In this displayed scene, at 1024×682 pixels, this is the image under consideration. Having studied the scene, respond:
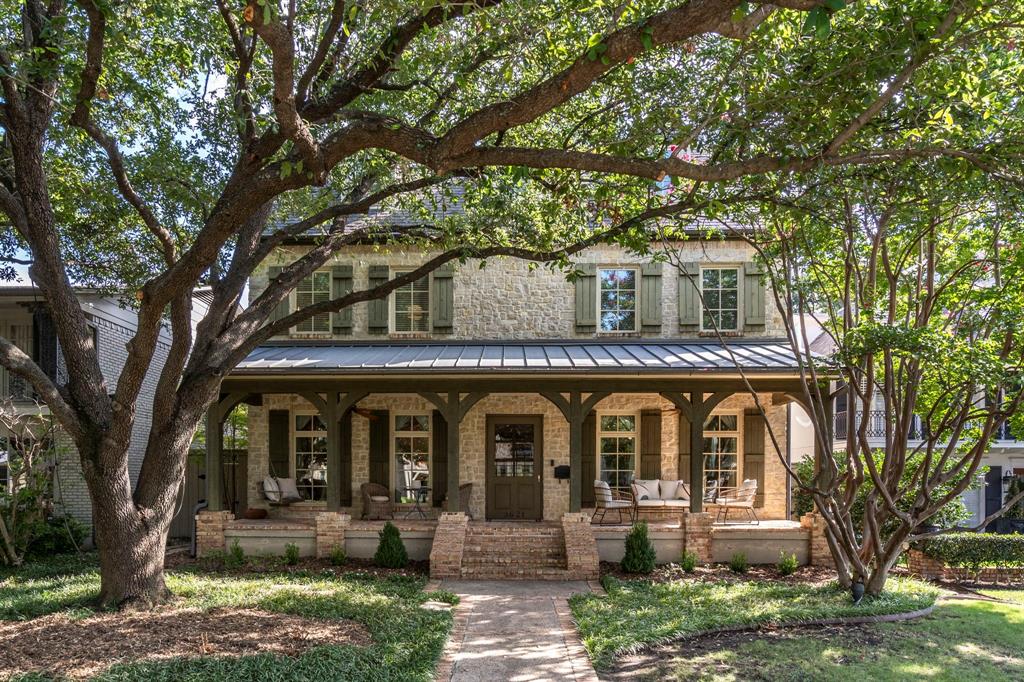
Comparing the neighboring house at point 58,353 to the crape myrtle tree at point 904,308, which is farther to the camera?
the neighboring house at point 58,353

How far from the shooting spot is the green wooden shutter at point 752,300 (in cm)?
1398

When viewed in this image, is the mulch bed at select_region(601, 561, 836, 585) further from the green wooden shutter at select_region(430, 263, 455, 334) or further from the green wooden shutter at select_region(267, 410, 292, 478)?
the green wooden shutter at select_region(267, 410, 292, 478)

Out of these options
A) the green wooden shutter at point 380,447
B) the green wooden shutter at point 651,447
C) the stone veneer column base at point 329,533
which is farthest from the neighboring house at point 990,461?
the stone veneer column base at point 329,533

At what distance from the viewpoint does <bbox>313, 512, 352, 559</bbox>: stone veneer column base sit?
11805 millimetres

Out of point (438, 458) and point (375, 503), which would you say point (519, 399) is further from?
point (375, 503)

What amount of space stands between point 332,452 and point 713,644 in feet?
23.9

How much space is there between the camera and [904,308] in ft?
34.6

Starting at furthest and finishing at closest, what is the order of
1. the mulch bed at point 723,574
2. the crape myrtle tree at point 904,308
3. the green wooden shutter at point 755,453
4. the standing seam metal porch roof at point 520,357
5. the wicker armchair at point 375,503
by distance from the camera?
the green wooden shutter at point 755,453 → the wicker armchair at point 375,503 → the standing seam metal porch roof at point 520,357 → the mulch bed at point 723,574 → the crape myrtle tree at point 904,308

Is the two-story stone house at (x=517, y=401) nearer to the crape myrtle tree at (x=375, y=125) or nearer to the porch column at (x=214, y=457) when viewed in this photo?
the porch column at (x=214, y=457)

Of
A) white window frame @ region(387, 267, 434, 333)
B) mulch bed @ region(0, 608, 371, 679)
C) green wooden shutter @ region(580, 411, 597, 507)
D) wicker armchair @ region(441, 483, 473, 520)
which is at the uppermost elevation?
white window frame @ region(387, 267, 434, 333)

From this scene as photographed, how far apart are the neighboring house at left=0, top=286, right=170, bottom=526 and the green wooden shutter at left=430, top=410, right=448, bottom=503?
6070 millimetres

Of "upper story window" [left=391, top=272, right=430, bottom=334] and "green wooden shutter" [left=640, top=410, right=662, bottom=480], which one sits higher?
"upper story window" [left=391, top=272, right=430, bottom=334]

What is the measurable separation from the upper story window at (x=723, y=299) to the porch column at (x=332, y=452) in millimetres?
7323

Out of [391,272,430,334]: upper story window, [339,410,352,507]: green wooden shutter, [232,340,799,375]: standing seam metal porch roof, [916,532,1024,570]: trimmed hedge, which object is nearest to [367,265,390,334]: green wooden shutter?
[391,272,430,334]: upper story window
